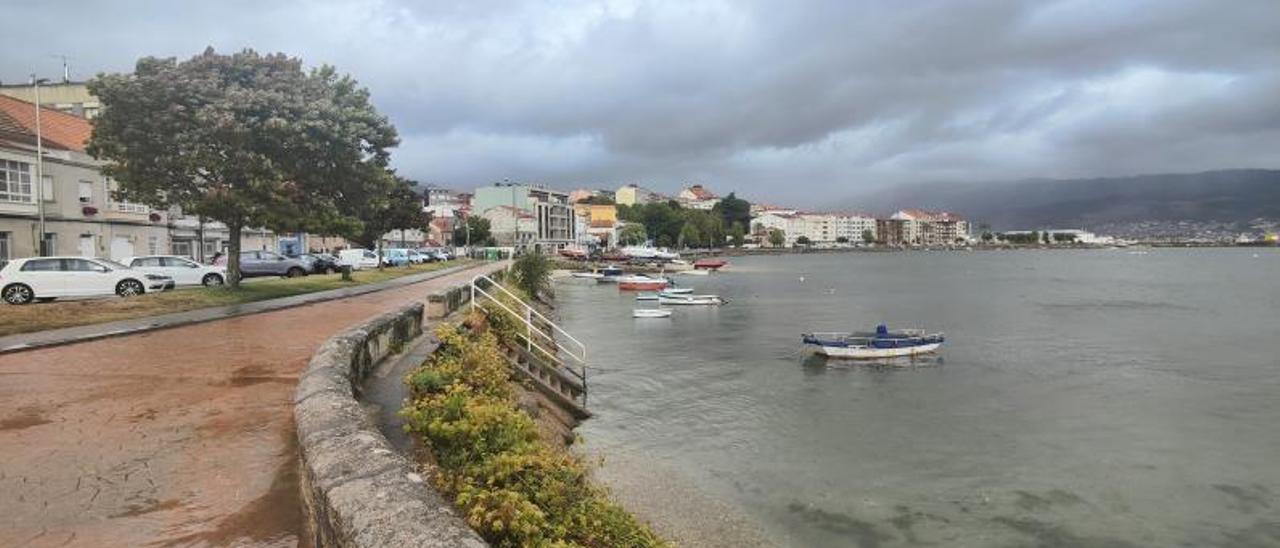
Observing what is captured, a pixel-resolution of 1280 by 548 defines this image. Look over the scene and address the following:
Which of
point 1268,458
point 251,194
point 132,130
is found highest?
point 132,130

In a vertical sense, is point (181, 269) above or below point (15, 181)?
below

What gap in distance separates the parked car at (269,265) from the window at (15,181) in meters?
8.99

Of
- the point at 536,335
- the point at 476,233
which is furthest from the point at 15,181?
the point at 476,233

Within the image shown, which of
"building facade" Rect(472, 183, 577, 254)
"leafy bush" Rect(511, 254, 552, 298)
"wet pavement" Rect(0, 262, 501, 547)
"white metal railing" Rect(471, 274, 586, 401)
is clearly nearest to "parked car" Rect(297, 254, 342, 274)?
"leafy bush" Rect(511, 254, 552, 298)

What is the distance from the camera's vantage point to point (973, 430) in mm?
20531

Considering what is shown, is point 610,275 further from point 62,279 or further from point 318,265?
point 62,279

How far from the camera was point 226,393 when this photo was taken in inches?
→ 420

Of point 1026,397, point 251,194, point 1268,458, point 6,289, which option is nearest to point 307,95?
point 251,194

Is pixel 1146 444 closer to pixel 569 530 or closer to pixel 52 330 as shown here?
pixel 569 530

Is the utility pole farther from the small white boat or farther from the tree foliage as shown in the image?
the tree foliage

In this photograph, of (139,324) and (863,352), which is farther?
(863,352)

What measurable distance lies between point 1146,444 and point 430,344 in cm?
1650

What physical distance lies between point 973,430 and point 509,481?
1665 cm

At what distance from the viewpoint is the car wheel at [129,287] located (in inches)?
1104
